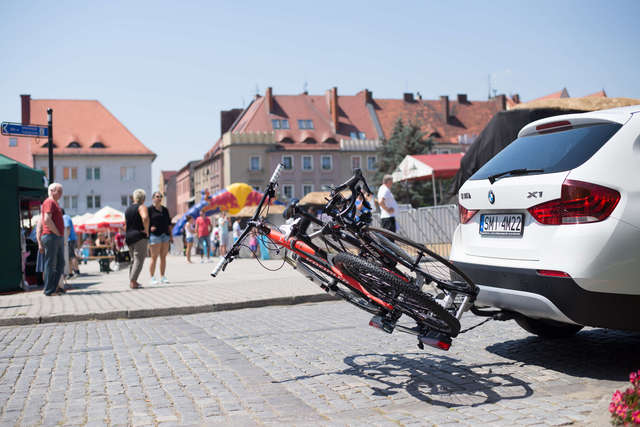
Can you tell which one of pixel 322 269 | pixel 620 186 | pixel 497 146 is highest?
pixel 497 146

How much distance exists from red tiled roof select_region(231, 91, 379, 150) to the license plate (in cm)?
7440

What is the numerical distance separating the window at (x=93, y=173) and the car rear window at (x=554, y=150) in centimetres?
7779

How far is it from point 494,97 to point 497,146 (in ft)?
265

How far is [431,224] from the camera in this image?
18078 mm

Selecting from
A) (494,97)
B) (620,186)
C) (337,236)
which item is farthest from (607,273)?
(494,97)

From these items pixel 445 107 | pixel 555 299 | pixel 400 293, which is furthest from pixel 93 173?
pixel 555 299

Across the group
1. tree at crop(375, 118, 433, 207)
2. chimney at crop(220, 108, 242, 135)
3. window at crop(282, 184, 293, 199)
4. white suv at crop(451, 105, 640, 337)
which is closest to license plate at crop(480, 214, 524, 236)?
white suv at crop(451, 105, 640, 337)

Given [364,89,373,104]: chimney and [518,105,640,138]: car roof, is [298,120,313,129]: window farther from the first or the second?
[518,105,640,138]: car roof

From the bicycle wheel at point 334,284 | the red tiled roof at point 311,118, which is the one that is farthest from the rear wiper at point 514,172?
the red tiled roof at point 311,118

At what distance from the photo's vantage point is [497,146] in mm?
13984

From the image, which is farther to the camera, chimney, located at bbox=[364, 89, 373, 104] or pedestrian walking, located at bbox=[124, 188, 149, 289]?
chimney, located at bbox=[364, 89, 373, 104]

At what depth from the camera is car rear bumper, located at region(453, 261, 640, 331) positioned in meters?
4.30

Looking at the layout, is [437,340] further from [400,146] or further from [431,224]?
[400,146]

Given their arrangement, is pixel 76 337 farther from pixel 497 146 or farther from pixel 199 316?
pixel 497 146
